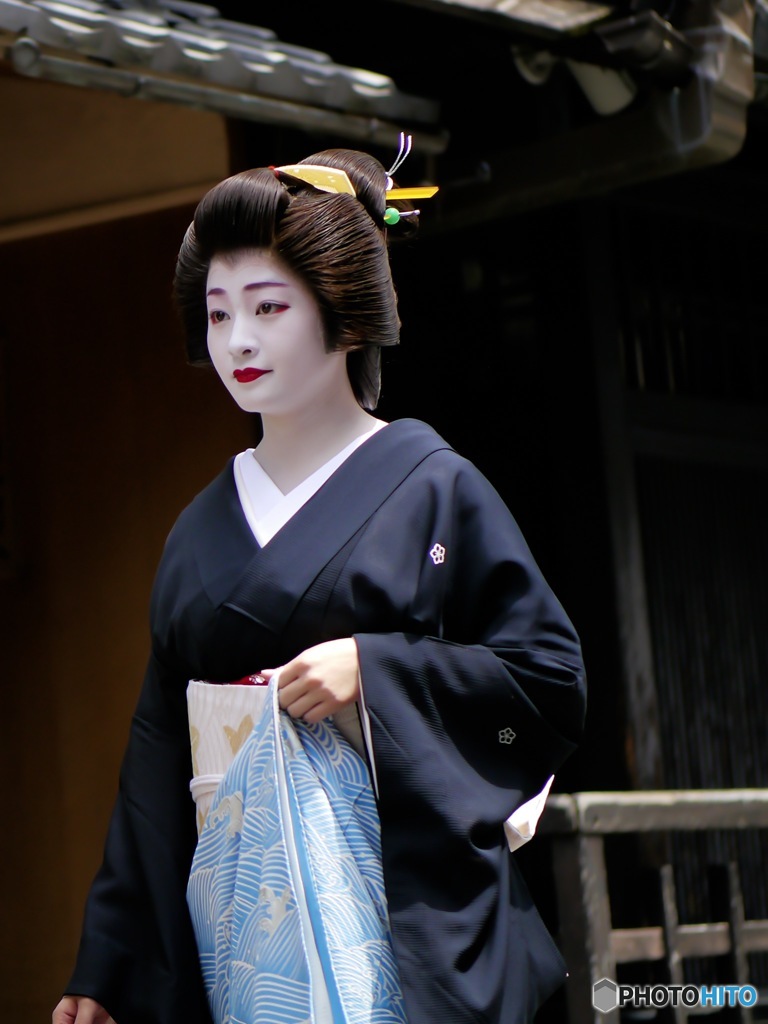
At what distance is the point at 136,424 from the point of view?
5.20 metres

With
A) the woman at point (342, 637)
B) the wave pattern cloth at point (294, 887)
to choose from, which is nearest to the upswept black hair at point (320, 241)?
the woman at point (342, 637)

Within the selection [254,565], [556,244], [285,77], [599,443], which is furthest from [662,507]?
[254,565]

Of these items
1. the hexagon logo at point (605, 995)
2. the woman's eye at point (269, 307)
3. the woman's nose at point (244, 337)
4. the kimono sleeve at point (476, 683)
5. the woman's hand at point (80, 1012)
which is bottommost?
the hexagon logo at point (605, 995)

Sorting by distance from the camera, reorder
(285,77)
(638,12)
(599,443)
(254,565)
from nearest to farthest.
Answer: (254,565) < (285,77) < (638,12) < (599,443)

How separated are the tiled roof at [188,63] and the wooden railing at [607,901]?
194 cm

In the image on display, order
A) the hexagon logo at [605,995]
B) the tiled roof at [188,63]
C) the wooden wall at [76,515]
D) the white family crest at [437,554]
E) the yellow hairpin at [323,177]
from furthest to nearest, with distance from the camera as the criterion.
Answer: the wooden wall at [76,515], the hexagon logo at [605,995], the tiled roof at [188,63], the yellow hairpin at [323,177], the white family crest at [437,554]

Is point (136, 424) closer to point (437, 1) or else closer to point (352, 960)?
point (437, 1)

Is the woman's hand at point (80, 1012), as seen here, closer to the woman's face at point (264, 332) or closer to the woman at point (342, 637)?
the woman at point (342, 637)

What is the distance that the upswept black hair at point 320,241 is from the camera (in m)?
2.76

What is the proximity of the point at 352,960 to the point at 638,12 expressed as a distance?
3.12m

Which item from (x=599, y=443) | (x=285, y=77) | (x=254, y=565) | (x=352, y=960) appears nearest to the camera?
(x=352, y=960)
